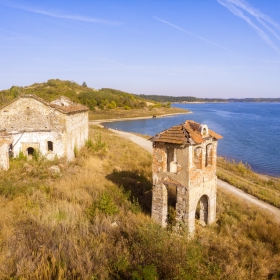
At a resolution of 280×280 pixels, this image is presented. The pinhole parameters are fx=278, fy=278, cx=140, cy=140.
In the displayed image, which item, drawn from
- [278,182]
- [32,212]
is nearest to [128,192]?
[32,212]

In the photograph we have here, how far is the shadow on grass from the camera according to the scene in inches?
504

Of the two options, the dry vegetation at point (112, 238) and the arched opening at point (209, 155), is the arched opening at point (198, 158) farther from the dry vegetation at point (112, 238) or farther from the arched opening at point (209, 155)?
the dry vegetation at point (112, 238)

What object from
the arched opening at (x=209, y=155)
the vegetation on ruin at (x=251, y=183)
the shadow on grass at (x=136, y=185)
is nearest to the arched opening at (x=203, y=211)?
the arched opening at (x=209, y=155)

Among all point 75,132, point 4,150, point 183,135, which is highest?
point 183,135

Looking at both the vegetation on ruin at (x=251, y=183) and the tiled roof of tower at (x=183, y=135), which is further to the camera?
the vegetation on ruin at (x=251, y=183)

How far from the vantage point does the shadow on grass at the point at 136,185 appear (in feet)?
42.0

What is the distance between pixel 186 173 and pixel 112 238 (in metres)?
3.50

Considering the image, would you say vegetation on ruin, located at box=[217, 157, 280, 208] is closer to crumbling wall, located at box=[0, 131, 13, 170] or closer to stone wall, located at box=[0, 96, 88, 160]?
stone wall, located at box=[0, 96, 88, 160]

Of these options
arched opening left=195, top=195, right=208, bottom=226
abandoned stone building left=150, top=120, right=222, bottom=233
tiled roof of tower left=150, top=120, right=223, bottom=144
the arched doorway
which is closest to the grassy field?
the arched doorway

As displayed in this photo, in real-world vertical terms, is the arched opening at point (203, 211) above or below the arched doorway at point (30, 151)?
below

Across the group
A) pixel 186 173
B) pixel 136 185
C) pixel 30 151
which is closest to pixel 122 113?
pixel 30 151

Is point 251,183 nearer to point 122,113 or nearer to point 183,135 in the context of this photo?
point 183,135

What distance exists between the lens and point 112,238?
8469mm

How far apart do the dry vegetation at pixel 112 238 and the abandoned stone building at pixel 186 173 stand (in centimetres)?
79
